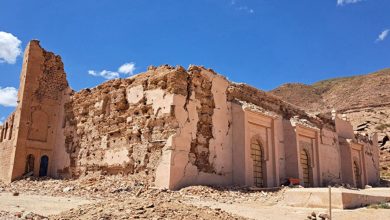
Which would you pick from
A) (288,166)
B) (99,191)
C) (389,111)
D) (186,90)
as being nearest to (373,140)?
(288,166)

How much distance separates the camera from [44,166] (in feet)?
52.7

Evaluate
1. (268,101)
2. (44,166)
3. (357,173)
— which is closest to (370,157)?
(357,173)

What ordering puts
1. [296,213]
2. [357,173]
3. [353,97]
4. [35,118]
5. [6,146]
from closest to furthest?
[296,213] → [6,146] → [35,118] → [357,173] → [353,97]

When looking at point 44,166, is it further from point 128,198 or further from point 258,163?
point 128,198

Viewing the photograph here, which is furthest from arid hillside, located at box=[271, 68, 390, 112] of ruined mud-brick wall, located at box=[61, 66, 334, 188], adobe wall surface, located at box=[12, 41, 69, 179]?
adobe wall surface, located at box=[12, 41, 69, 179]

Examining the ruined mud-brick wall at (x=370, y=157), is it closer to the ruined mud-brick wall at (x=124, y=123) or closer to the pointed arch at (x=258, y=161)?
the pointed arch at (x=258, y=161)

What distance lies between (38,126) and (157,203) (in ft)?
39.3

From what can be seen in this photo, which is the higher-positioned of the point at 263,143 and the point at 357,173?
the point at 263,143

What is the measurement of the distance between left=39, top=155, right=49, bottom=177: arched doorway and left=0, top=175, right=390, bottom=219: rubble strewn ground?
5.31ft

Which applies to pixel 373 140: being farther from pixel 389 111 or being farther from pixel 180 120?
pixel 389 111

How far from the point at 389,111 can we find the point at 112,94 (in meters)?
40.6

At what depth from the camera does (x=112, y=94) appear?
13836 mm

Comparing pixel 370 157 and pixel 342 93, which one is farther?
pixel 342 93

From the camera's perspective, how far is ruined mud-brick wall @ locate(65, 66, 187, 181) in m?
11.1
